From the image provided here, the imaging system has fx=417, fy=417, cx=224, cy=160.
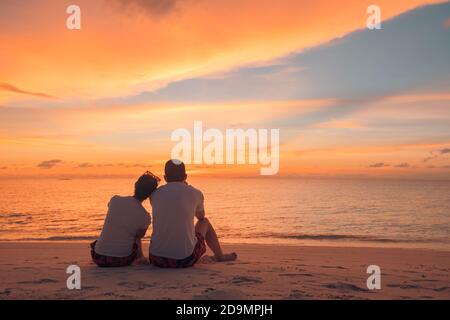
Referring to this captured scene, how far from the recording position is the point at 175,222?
6.86 metres

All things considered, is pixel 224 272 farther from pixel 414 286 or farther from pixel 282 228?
pixel 282 228

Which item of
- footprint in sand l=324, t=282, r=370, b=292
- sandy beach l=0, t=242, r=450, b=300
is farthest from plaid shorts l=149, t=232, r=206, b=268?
footprint in sand l=324, t=282, r=370, b=292

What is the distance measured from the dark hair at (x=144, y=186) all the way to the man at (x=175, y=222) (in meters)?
0.13

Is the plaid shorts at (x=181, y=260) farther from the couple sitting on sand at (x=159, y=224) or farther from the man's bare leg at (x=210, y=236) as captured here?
the man's bare leg at (x=210, y=236)

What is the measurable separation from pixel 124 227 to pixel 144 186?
2.60ft

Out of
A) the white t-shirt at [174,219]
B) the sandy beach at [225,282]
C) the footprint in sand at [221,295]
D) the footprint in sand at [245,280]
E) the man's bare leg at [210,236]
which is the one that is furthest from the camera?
the man's bare leg at [210,236]

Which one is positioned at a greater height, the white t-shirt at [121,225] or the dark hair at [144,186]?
the dark hair at [144,186]

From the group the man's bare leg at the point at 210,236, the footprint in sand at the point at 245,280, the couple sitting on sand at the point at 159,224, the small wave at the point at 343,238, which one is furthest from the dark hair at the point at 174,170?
the small wave at the point at 343,238

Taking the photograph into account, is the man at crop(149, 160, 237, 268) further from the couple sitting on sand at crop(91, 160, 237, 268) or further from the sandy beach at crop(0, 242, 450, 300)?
the sandy beach at crop(0, 242, 450, 300)

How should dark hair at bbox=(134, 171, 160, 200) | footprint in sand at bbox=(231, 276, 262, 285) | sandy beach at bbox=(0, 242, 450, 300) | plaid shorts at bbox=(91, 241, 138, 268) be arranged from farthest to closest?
1. plaid shorts at bbox=(91, 241, 138, 268)
2. dark hair at bbox=(134, 171, 160, 200)
3. footprint in sand at bbox=(231, 276, 262, 285)
4. sandy beach at bbox=(0, 242, 450, 300)

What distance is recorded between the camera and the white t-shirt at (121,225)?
707cm

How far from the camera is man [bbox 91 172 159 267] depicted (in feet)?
23.2

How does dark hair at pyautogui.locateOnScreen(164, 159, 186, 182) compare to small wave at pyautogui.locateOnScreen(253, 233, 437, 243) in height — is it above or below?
above

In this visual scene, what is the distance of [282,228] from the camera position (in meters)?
23.2
